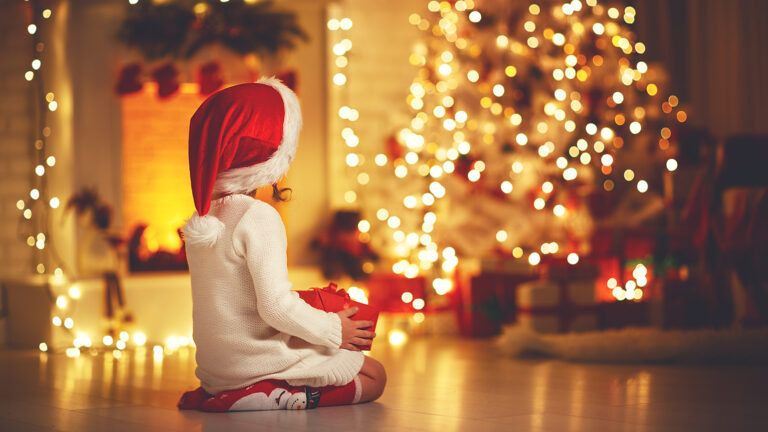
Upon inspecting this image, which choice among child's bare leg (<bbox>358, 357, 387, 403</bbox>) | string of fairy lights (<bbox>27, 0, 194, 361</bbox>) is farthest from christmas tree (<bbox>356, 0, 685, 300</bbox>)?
child's bare leg (<bbox>358, 357, 387, 403</bbox>)

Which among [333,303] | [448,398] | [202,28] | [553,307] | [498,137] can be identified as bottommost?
[448,398]

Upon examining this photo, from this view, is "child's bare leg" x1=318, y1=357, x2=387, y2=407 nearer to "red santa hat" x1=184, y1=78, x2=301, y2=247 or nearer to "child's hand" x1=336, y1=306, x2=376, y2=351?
"child's hand" x1=336, y1=306, x2=376, y2=351

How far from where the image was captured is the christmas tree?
552 cm

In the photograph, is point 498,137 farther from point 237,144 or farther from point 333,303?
point 237,144

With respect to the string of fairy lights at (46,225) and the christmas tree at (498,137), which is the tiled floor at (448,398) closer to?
the string of fairy lights at (46,225)

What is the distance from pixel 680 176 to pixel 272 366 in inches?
158

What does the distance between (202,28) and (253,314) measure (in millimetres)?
2852

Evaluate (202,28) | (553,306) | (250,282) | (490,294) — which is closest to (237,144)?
(250,282)

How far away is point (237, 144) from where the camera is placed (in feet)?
9.62

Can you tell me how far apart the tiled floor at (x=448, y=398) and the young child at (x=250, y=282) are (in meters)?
0.10

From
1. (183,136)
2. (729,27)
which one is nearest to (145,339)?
(183,136)

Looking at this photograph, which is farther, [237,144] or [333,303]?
[333,303]

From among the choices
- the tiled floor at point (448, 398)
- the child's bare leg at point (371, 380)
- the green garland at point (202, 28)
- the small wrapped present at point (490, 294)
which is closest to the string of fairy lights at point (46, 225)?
the green garland at point (202, 28)

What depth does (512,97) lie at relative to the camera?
570cm
